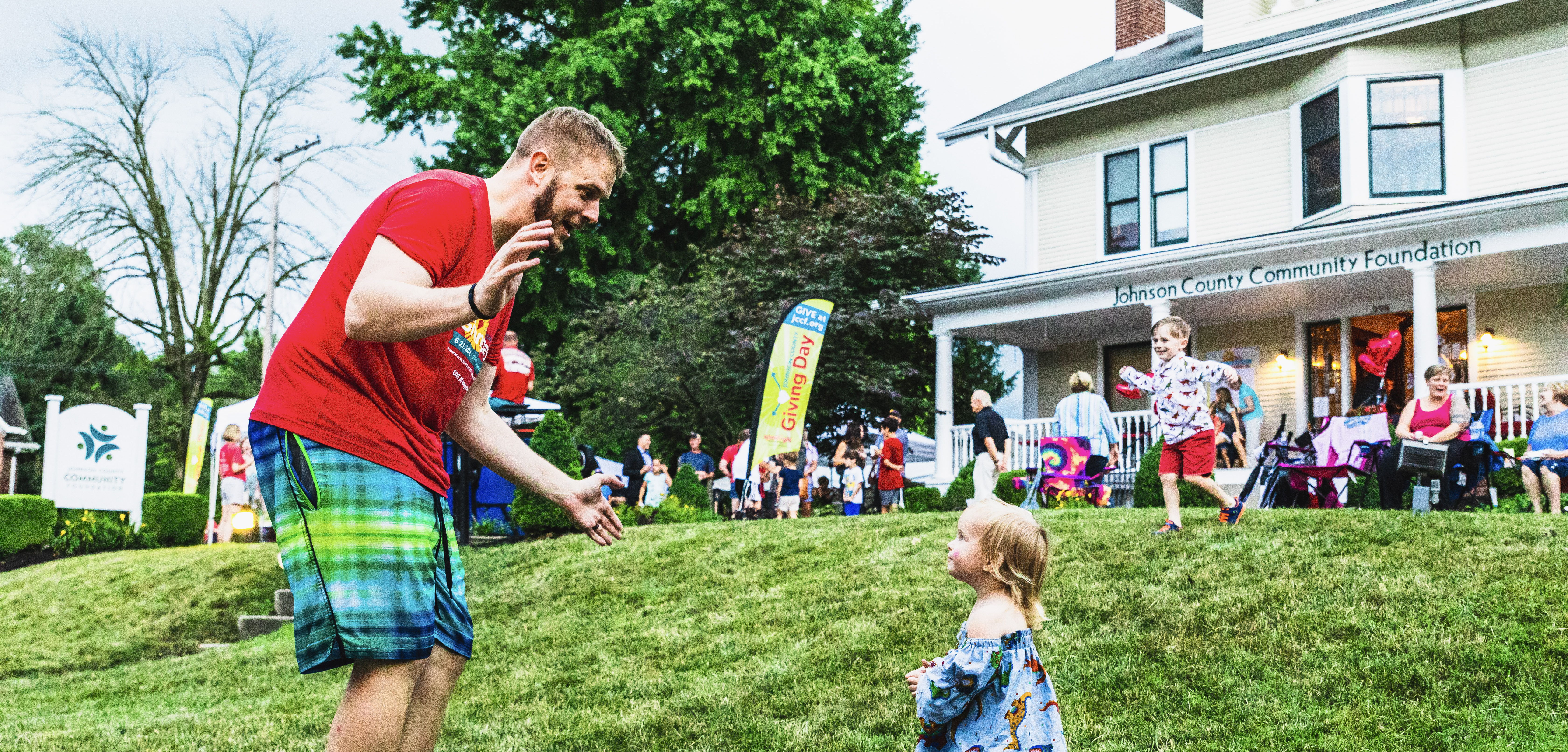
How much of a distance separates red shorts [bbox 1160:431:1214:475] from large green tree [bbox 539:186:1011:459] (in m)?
13.3

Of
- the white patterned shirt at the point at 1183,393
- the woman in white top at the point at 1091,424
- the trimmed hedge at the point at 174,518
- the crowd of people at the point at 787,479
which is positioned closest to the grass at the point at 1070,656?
the white patterned shirt at the point at 1183,393

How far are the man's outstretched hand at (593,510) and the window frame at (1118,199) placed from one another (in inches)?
666

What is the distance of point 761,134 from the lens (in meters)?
27.4

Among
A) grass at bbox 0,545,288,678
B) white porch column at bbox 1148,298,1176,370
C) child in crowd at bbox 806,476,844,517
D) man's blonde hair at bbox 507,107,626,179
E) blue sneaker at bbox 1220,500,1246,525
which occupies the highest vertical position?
white porch column at bbox 1148,298,1176,370

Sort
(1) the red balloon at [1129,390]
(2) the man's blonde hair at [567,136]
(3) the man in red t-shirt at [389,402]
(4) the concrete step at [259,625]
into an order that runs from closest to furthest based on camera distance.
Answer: (3) the man in red t-shirt at [389,402] < (2) the man's blonde hair at [567,136] < (1) the red balloon at [1129,390] < (4) the concrete step at [259,625]

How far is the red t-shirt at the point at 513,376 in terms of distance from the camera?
460 inches

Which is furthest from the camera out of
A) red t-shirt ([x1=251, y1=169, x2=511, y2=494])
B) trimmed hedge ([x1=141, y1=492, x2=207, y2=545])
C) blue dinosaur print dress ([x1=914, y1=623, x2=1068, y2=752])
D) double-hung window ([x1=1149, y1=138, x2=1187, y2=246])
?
trimmed hedge ([x1=141, y1=492, x2=207, y2=545])

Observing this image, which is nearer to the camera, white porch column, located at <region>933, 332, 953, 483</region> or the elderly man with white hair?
the elderly man with white hair

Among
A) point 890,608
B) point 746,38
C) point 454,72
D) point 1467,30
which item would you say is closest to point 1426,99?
point 1467,30

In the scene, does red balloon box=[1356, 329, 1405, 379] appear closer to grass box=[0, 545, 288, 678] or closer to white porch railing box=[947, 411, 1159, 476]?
white porch railing box=[947, 411, 1159, 476]

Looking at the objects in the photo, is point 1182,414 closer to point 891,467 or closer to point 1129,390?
point 1129,390

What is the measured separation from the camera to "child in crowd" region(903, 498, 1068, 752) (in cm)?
334

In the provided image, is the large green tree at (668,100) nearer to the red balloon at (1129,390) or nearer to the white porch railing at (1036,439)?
the white porch railing at (1036,439)

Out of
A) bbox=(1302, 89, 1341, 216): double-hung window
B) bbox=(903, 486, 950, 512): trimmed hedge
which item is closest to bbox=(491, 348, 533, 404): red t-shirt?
bbox=(903, 486, 950, 512): trimmed hedge
